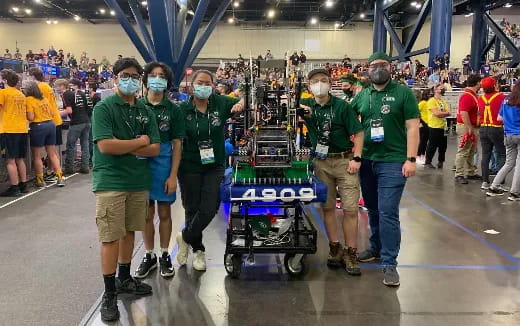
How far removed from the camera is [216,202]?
3.19m

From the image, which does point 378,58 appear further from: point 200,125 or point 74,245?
point 74,245

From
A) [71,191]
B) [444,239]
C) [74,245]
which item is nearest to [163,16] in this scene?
[71,191]

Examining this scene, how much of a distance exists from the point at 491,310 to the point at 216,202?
78.5 inches

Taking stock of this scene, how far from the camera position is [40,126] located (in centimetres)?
611

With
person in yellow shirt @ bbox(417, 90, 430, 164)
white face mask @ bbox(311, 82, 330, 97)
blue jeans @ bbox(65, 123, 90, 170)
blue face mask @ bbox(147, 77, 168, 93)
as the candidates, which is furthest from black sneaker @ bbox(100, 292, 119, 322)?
person in yellow shirt @ bbox(417, 90, 430, 164)

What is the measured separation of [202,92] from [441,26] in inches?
485

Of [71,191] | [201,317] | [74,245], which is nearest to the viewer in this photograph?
[201,317]

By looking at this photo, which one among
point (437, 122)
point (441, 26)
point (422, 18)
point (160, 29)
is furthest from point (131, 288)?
point (422, 18)

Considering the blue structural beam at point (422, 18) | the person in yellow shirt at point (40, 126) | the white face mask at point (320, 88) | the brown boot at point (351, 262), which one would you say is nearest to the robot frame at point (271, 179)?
the white face mask at point (320, 88)

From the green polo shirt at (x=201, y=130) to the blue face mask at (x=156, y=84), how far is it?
221 mm

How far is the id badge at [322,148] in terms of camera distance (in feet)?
10.5

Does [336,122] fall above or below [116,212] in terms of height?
above

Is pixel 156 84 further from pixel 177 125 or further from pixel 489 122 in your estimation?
pixel 489 122

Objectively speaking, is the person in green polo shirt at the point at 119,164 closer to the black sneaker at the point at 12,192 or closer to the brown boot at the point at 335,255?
the brown boot at the point at 335,255
